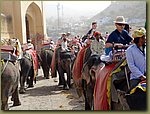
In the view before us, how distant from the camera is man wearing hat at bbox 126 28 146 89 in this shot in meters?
2.84

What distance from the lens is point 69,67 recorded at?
7.24m

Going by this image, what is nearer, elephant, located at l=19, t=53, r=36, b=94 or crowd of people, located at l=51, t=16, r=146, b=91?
crowd of people, located at l=51, t=16, r=146, b=91

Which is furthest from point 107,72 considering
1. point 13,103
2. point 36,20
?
point 36,20

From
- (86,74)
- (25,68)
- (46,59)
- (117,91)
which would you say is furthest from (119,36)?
(46,59)

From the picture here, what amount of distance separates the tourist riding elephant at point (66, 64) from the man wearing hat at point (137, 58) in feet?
14.0

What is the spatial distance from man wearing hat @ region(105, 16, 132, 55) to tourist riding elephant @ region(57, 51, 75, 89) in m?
3.54

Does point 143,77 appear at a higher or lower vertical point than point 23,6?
lower

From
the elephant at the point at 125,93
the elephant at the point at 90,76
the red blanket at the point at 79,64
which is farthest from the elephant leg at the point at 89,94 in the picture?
the elephant at the point at 125,93

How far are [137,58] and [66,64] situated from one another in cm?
443

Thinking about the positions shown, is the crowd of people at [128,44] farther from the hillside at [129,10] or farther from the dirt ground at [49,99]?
the dirt ground at [49,99]

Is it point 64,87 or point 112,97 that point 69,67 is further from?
point 112,97

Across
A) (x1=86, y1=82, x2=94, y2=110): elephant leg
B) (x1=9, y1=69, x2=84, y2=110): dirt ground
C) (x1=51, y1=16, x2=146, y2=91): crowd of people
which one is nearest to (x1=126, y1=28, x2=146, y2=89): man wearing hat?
(x1=51, y1=16, x2=146, y2=91): crowd of people

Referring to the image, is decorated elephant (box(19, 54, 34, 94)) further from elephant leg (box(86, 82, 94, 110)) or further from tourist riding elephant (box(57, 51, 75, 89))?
elephant leg (box(86, 82, 94, 110))

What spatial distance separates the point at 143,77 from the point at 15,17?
11.4 meters
